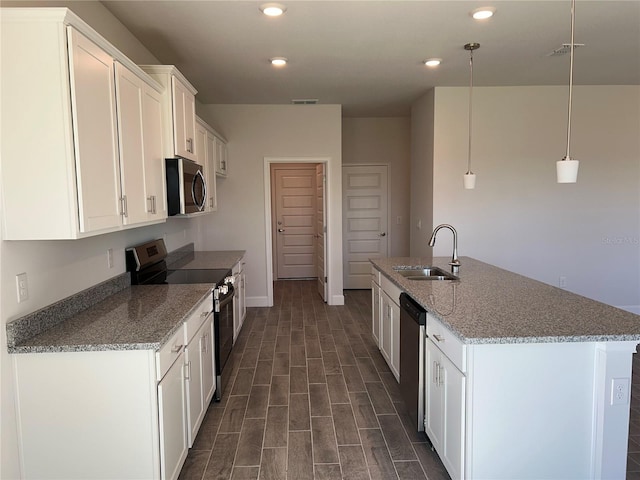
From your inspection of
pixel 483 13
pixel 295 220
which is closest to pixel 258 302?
pixel 295 220

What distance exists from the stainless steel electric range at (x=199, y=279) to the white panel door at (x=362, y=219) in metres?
3.54

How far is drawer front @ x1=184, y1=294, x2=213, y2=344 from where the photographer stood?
2.40 meters

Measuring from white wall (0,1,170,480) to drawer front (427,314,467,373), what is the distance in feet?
6.24

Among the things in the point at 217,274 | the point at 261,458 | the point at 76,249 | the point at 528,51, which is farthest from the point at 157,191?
the point at 528,51

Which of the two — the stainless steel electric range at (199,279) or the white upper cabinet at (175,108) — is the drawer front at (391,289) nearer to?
the stainless steel electric range at (199,279)

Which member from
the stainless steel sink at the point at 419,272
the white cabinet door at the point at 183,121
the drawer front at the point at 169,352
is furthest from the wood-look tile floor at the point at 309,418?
the white cabinet door at the point at 183,121

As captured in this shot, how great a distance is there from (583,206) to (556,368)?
388cm

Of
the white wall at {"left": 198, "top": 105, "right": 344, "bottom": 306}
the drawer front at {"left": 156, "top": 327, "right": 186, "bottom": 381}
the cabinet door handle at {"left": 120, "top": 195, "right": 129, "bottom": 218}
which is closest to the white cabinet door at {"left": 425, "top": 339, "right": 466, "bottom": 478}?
the drawer front at {"left": 156, "top": 327, "right": 186, "bottom": 381}

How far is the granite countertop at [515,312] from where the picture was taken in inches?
74.9

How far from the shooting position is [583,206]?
16.8 ft

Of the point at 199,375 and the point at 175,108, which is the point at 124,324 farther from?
the point at 175,108

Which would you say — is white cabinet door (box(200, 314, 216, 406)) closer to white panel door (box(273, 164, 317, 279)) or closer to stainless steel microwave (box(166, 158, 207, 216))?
stainless steel microwave (box(166, 158, 207, 216))

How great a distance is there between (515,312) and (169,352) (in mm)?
1750

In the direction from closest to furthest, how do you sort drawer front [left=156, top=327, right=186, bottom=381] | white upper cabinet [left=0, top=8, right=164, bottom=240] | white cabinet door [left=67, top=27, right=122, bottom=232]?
1. white upper cabinet [left=0, top=8, right=164, bottom=240]
2. white cabinet door [left=67, top=27, right=122, bottom=232]
3. drawer front [left=156, top=327, right=186, bottom=381]
